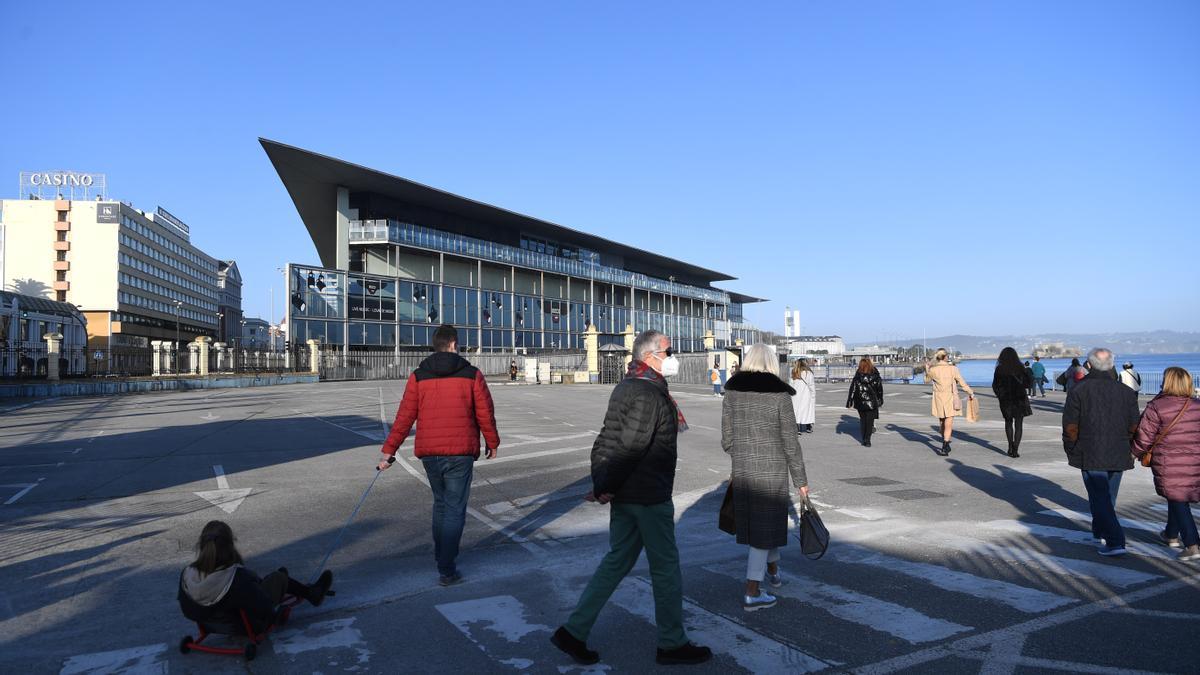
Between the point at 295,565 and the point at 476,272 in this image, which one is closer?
the point at 295,565

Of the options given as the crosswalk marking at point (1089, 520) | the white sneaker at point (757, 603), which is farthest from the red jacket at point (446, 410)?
the crosswalk marking at point (1089, 520)

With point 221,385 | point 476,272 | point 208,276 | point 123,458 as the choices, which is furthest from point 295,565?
point 208,276

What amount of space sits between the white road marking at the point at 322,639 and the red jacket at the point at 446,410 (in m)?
1.35

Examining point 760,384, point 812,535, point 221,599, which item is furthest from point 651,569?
point 221,599

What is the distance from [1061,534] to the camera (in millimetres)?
6680

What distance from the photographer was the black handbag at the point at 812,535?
15.6 ft

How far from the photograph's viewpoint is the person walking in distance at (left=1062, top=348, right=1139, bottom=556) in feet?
19.9

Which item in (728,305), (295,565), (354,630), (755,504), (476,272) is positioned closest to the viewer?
(354,630)

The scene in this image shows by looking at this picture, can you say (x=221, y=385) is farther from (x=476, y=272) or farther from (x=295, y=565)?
(x=295, y=565)

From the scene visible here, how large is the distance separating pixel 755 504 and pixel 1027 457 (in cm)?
932

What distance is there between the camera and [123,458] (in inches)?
482

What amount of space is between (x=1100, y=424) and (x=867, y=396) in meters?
7.10

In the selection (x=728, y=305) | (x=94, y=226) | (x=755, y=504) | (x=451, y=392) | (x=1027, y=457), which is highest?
(x=94, y=226)

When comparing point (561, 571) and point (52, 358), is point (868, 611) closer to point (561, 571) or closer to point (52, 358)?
point (561, 571)
